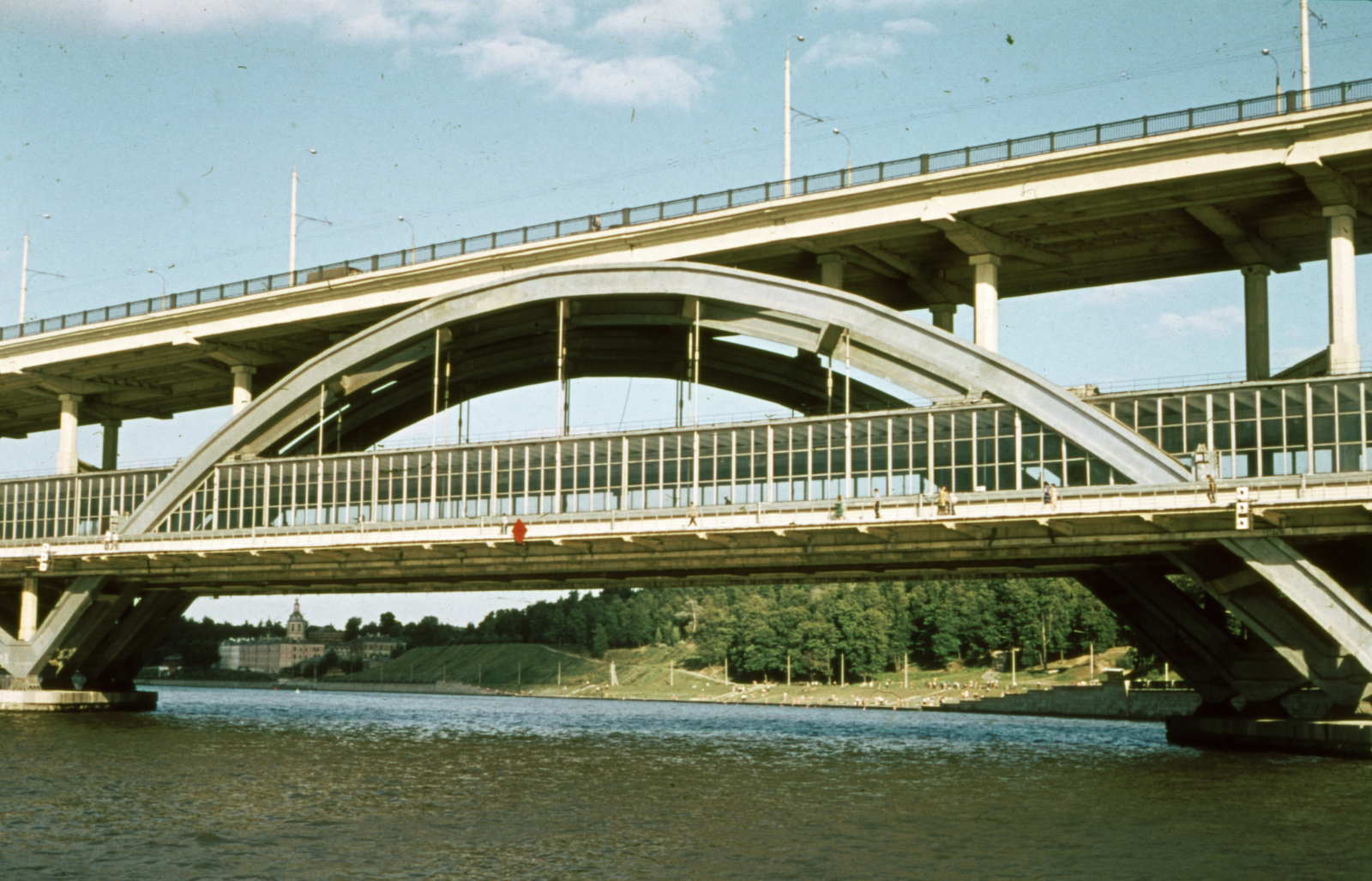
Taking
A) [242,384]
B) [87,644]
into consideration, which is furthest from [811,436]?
[87,644]

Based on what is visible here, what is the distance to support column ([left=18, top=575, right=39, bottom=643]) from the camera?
3263 inches

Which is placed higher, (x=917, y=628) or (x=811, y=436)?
(x=811, y=436)

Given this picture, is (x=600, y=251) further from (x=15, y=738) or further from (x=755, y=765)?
(x=15, y=738)

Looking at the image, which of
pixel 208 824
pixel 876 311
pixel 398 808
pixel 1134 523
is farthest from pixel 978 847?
pixel 876 311

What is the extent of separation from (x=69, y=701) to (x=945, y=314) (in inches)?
2121

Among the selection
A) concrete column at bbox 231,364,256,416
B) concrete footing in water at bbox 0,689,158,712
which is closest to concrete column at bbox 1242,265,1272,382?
concrete column at bbox 231,364,256,416

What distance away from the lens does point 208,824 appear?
103 feet

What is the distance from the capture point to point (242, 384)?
284 feet

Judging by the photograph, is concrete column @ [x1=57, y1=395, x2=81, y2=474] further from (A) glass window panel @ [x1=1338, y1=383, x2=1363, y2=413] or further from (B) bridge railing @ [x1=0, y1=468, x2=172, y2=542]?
(A) glass window panel @ [x1=1338, y1=383, x2=1363, y2=413]

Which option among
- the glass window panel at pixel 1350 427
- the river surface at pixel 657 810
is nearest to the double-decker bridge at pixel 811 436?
the glass window panel at pixel 1350 427

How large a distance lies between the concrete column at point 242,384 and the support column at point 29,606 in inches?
610

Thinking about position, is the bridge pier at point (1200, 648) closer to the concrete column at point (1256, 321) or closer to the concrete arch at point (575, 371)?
the concrete column at point (1256, 321)

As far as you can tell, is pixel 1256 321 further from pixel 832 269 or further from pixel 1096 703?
pixel 1096 703

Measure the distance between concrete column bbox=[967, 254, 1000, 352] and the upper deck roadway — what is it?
13.0 inches
